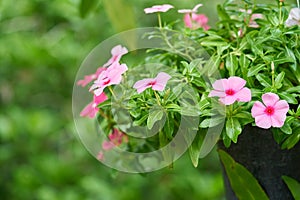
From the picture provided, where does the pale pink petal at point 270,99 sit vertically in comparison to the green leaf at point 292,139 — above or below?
above

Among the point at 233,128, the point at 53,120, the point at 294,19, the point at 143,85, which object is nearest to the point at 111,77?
the point at 143,85

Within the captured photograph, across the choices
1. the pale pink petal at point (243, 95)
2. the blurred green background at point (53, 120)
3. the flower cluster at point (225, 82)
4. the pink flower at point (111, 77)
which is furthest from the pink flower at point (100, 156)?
the blurred green background at point (53, 120)

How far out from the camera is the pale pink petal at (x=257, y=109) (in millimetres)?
570

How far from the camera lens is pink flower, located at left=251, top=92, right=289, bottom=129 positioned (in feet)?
1.85

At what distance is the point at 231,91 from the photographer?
574 mm

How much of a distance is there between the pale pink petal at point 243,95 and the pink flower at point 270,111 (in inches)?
0.5

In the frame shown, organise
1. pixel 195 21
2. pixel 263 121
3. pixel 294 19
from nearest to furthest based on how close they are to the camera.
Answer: pixel 263 121 → pixel 294 19 → pixel 195 21

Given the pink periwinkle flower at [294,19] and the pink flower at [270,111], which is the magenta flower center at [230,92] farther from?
the pink periwinkle flower at [294,19]

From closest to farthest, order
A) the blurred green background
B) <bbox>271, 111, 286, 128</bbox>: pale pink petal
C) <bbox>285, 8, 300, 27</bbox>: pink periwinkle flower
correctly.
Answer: <bbox>271, 111, 286, 128</bbox>: pale pink petal < <bbox>285, 8, 300, 27</bbox>: pink periwinkle flower < the blurred green background

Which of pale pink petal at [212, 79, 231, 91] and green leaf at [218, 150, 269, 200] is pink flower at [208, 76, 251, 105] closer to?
pale pink petal at [212, 79, 231, 91]

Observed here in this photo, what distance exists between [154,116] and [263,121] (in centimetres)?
11

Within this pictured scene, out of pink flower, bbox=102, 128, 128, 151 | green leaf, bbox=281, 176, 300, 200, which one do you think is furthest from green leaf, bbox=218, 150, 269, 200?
pink flower, bbox=102, 128, 128, 151

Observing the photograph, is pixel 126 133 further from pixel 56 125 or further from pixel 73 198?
pixel 56 125

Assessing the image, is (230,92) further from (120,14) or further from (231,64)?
(120,14)
